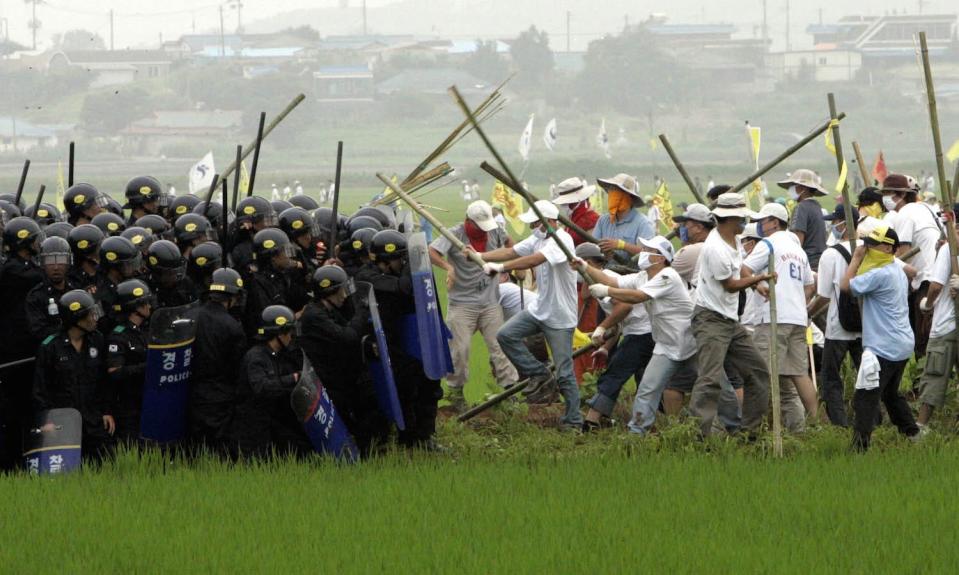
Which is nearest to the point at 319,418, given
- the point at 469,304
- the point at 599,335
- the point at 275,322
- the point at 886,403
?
the point at 275,322

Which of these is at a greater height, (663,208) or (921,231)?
(921,231)

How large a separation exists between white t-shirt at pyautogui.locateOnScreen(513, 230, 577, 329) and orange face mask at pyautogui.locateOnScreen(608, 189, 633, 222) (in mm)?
945

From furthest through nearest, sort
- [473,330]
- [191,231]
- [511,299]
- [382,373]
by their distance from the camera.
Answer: [511,299] < [473,330] < [191,231] < [382,373]

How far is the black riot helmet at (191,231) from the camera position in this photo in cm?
1196

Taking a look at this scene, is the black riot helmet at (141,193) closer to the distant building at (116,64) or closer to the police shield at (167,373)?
the police shield at (167,373)

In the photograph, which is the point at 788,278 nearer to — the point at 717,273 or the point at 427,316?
the point at 717,273

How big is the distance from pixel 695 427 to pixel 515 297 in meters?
3.43

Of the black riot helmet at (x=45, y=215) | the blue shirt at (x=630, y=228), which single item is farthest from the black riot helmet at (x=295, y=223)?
the blue shirt at (x=630, y=228)

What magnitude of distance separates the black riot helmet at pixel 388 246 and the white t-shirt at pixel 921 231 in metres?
4.40

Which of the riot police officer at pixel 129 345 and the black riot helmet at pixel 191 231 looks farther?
the black riot helmet at pixel 191 231

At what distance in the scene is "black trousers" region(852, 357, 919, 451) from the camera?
11.5 meters

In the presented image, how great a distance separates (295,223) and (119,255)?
1.54m

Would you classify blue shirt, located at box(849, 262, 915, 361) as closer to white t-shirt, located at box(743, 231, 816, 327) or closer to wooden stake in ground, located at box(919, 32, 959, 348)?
wooden stake in ground, located at box(919, 32, 959, 348)

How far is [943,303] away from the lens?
1265 cm
